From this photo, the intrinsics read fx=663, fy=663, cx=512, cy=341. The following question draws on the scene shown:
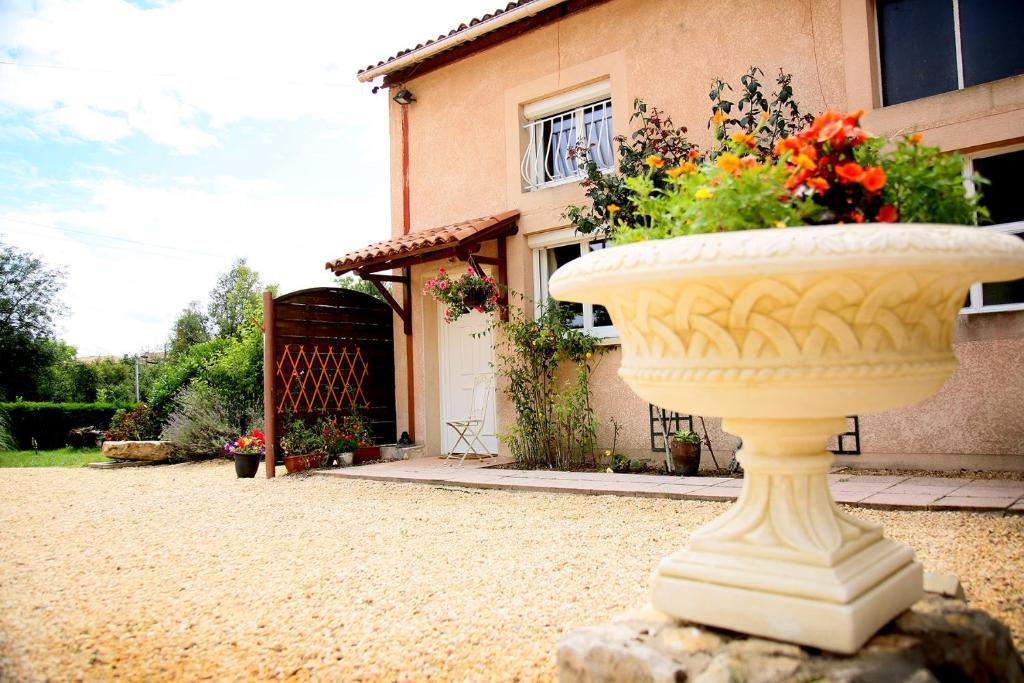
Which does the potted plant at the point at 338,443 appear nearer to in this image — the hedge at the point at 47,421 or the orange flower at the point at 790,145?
the orange flower at the point at 790,145

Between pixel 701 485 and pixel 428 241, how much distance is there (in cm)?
370

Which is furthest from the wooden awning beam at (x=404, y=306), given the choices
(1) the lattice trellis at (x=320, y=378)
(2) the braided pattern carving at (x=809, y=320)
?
(2) the braided pattern carving at (x=809, y=320)

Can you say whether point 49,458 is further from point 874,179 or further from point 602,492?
point 874,179

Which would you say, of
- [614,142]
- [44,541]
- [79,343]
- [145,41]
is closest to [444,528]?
[44,541]

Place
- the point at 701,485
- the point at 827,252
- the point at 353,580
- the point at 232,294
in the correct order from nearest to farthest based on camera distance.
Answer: the point at 827,252 → the point at 353,580 → the point at 701,485 → the point at 232,294

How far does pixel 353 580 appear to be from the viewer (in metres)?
3.09

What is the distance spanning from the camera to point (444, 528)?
13.7ft

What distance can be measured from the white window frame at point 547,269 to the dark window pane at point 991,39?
3395mm

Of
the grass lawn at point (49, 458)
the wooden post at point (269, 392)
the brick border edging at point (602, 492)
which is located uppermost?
the wooden post at point (269, 392)

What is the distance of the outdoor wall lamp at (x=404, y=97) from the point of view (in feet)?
27.4

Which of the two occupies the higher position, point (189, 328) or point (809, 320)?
point (189, 328)

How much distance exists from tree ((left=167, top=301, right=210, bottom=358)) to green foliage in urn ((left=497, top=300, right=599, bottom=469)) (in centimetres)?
2380

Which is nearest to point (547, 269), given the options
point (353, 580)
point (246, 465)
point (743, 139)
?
point (246, 465)

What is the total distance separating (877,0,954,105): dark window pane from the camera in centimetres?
527
